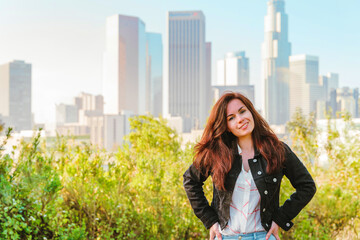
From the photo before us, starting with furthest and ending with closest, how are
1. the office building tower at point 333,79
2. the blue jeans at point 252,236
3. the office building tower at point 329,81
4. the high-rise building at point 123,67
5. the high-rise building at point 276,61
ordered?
the high-rise building at point 276,61
the office building tower at point 333,79
the office building tower at point 329,81
the high-rise building at point 123,67
the blue jeans at point 252,236

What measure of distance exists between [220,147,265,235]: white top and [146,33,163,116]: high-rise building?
120 meters

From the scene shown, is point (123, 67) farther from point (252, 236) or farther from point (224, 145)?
point (252, 236)

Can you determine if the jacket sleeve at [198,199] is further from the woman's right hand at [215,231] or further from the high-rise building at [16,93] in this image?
the high-rise building at [16,93]

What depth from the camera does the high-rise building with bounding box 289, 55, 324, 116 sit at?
372 ft

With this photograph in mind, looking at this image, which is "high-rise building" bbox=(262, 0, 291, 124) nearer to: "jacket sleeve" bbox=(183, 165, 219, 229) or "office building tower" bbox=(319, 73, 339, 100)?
"office building tower" bbox=(319, 73, 339, 100)

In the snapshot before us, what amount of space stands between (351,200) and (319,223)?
276 mm

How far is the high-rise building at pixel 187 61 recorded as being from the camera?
10494 centimetres

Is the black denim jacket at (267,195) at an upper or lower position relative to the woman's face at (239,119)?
lower

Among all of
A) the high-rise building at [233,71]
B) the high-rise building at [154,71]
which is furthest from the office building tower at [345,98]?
the high-rise building at [154,71]

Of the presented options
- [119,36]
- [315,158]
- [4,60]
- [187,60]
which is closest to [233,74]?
[187,60]

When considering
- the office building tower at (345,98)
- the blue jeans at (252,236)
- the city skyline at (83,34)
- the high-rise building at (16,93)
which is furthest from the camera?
the high-rise building at (16,93)

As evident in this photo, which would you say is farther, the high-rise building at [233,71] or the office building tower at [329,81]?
the high-rise building at [233,71]

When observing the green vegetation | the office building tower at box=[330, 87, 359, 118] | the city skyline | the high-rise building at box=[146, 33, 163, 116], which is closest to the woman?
the green vegetation

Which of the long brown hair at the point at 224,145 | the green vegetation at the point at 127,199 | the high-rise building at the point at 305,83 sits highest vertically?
the high-rise building at the point at 305,83
